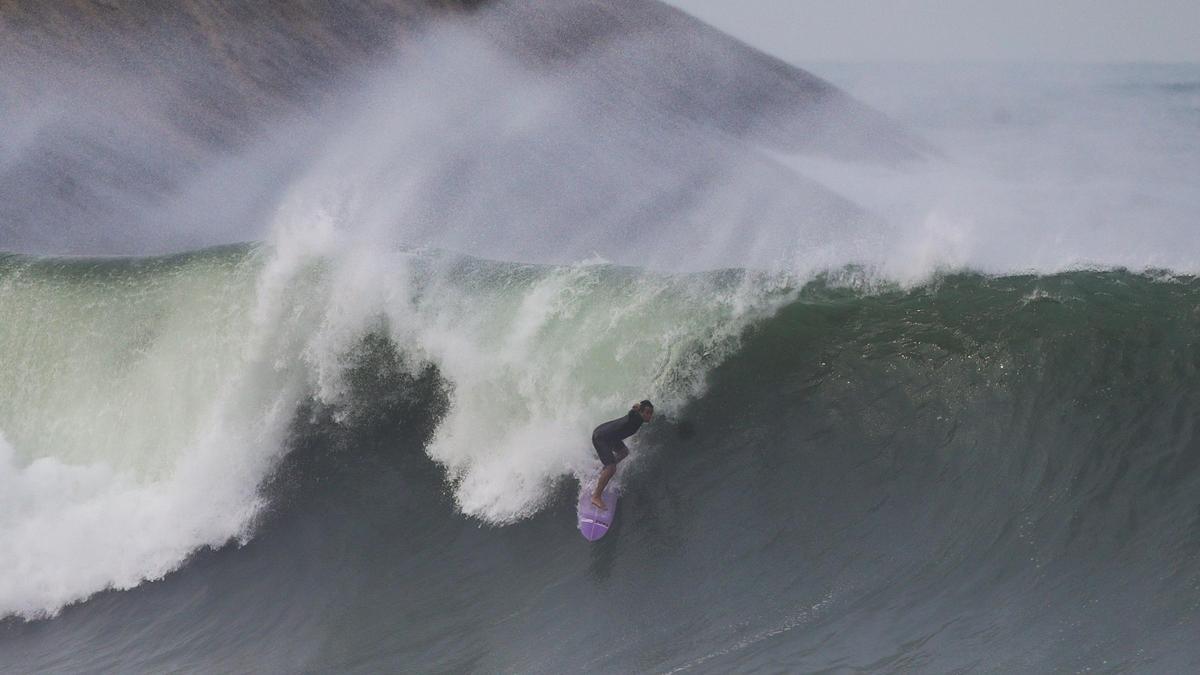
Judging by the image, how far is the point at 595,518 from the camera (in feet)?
31.3

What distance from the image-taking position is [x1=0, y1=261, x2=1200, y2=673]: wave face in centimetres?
805

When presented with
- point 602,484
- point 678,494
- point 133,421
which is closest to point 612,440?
point 602,484

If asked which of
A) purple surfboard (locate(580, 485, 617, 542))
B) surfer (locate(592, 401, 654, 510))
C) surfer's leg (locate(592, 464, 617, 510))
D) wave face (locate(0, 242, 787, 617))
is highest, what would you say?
wave face (locate(0, 242, 787, 617))

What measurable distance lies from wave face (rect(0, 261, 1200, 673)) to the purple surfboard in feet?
→ 0.37

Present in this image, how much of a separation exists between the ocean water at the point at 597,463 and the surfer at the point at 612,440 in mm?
385

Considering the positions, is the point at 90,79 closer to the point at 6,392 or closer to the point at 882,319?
the point at 6,392

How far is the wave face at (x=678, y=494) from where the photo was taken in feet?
26.4

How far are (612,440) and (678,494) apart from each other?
760mm

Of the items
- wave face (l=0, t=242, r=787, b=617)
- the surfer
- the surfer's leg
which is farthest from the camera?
wave face (l=0, t=242, r=787, b=617)

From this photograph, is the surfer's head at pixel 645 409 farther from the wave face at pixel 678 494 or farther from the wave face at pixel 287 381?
the wave face at pixel 287 381

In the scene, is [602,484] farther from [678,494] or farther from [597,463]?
[678,494]

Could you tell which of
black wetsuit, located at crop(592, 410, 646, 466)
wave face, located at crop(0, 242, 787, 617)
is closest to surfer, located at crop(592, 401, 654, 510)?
black wetsuit, located at crop(592, 410, 646, 466)

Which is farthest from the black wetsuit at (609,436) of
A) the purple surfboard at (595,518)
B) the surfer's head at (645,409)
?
the purple surfboard at (595,518)

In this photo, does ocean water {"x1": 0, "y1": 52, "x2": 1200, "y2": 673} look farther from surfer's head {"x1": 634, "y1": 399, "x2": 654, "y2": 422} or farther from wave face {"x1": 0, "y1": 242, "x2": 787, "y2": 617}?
surfer's head {"x1": 634, "y1": 399, "x2": 654, "y2": 422}
